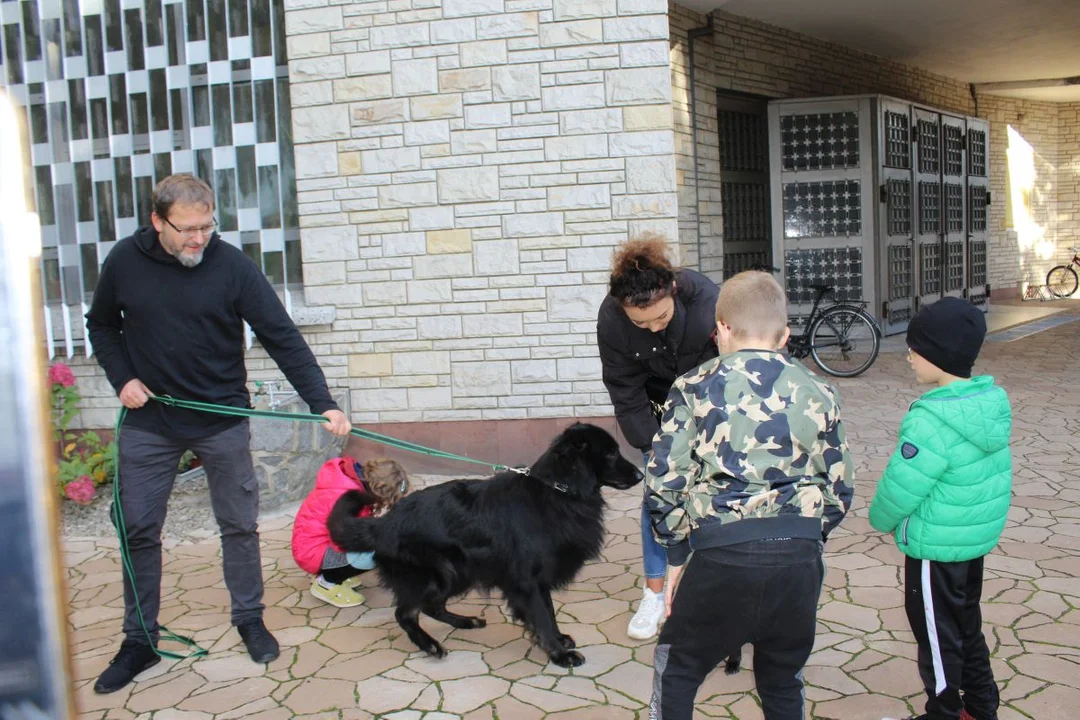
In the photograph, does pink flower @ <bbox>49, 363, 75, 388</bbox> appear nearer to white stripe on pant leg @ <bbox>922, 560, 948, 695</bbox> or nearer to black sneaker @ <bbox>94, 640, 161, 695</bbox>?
black sneaker @ <bbox>94, 640, 161, 695</bbox>

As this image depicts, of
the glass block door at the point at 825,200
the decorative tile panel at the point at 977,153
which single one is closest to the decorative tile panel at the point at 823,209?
the glass block door at the point at 825,200

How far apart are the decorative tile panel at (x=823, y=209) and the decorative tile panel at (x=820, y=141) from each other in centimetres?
24

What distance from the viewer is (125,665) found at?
346cm

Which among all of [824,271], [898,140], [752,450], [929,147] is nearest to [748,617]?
[752,450]

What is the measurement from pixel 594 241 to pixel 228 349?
2.91 meters

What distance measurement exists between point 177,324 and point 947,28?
10435 millimetres

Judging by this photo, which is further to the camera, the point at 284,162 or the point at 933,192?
the point at 933,192

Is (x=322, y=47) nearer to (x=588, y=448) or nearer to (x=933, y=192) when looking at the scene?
(x=588, y=448)

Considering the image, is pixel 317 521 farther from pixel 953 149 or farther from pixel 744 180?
pixel 953 149

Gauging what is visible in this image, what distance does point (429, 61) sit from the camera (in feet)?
19.6

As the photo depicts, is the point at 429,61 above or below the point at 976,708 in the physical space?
above

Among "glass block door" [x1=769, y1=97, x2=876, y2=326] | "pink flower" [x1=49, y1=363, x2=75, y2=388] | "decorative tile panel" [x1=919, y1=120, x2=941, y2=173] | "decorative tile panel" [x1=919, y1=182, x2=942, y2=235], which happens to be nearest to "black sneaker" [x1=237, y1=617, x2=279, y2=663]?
"pink flower" [x1=49, y1=363, x2=75, y2=388]

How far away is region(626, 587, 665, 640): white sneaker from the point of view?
143 inches

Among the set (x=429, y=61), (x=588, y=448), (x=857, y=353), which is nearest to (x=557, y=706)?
A: (x=588, y=448)
